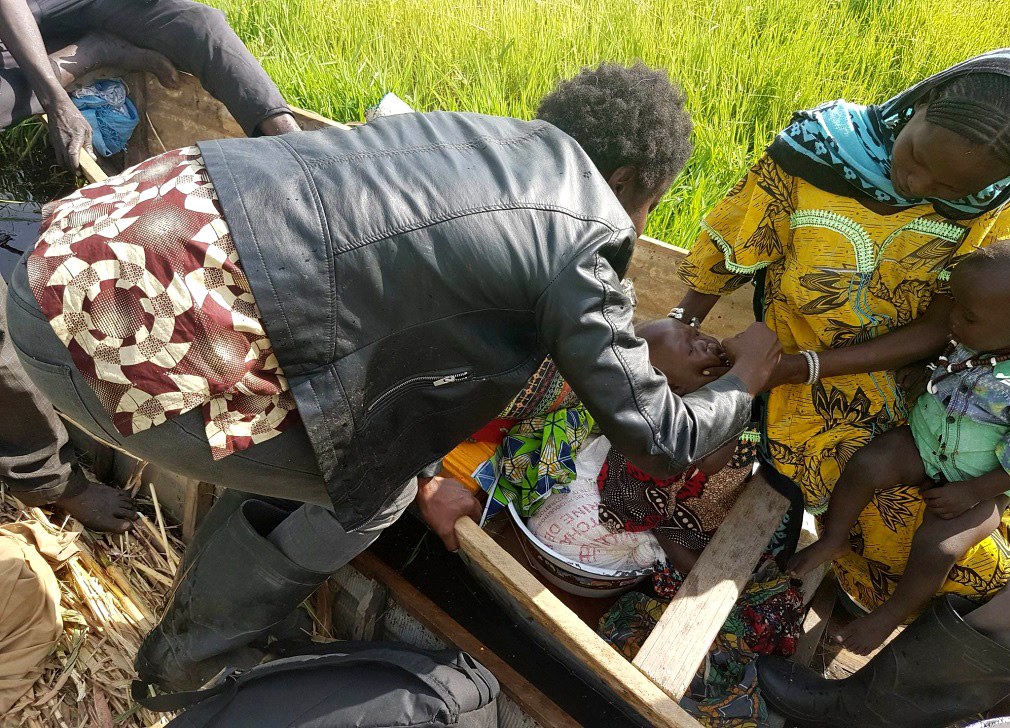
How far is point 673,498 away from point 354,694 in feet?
3.16

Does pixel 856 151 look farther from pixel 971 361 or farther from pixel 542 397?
pixel 542 397

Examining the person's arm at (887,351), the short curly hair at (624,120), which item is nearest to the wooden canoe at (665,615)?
the person's arm at (887,351)

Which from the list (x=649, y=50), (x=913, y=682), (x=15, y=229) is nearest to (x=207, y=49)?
(x=15, y=229)

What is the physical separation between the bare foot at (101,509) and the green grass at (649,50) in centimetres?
230

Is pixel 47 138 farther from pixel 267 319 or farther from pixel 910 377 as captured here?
pixel 910 377

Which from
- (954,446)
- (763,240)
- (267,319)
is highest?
(267,319)

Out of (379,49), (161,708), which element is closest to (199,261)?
(161,708)

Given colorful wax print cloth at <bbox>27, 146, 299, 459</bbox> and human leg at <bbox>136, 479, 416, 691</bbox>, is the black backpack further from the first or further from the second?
colorful wax print cloth at <bbox>27, 146, 299, 459</bbox>

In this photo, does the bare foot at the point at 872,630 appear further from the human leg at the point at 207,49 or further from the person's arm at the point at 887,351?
the human leg at the point at 207,49

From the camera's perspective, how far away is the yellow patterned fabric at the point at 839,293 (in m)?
1.74

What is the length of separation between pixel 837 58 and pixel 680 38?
83cm

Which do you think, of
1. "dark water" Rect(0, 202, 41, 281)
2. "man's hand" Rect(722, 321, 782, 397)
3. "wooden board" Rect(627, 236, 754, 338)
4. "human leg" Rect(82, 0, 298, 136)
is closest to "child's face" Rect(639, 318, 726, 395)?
"man's hand" Rect(722, 321, 782, 397)

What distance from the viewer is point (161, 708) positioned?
186 cm

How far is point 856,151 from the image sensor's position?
1.69 metres
